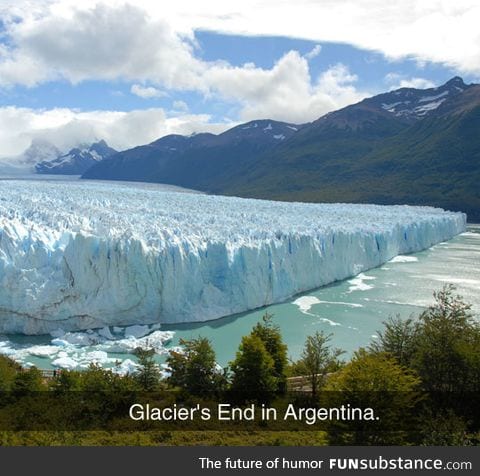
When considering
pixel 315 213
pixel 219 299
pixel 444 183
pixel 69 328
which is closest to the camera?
pixel 69 328

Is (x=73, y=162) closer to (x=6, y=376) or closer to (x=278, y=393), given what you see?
(x=6, y=376)

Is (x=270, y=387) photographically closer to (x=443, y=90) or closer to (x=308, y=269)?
(x=308, y=269)

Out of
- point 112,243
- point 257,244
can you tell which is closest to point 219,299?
point 257,244

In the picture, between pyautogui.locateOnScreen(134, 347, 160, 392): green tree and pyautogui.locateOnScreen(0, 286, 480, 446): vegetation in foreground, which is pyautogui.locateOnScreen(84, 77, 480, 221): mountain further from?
pyautogui.locateOnScreen(134, 347, 160, 392): green tree

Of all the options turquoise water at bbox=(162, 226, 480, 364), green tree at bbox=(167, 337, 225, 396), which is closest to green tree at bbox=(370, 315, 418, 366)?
turquoise water at bbox=(162, 226, 480, 364)

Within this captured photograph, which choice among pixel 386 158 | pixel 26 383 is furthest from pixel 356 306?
pixel 386 158

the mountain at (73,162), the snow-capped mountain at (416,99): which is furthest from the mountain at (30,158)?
the snow-capped mountain at (416,99)

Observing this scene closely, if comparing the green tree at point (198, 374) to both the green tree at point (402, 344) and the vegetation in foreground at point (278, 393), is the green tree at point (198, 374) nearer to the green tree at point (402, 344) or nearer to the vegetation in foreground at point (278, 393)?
the vegetation in foreground at point (278, 393)
